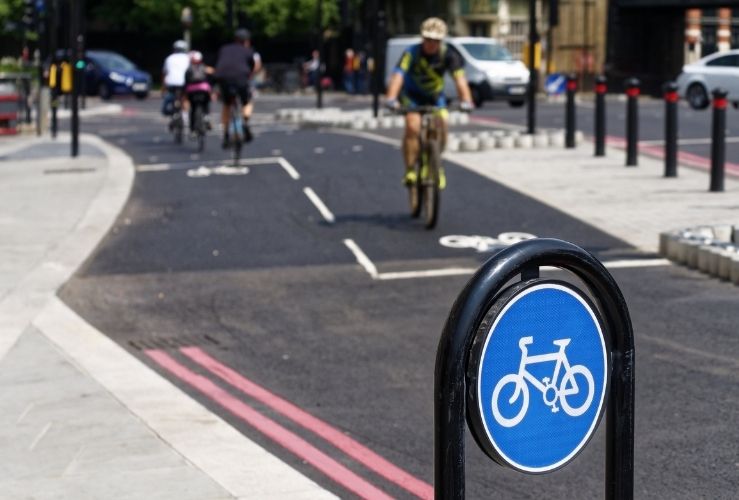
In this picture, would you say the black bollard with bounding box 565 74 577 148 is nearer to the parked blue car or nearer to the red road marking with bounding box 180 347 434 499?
the red road marking with bounding box 180 347 434 499

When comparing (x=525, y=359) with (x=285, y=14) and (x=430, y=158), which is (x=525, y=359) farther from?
(x=285, y=14)

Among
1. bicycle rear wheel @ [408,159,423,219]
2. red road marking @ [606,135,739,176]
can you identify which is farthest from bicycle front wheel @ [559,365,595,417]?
red road marking @ [606,135,739,176]

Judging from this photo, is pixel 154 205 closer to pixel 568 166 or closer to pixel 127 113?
pixel 568 166

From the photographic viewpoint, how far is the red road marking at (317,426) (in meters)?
5.81

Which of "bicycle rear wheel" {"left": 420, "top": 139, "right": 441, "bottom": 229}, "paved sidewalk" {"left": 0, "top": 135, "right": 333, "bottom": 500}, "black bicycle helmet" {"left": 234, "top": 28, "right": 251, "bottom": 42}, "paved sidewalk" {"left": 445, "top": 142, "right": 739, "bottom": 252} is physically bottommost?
"paved sidewalk" {"left": 0, "top": 135, "right": 333, "bottom": 500}

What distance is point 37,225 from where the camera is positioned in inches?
534

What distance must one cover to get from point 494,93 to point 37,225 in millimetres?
26237

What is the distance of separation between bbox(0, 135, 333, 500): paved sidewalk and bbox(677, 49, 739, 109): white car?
1058 inches

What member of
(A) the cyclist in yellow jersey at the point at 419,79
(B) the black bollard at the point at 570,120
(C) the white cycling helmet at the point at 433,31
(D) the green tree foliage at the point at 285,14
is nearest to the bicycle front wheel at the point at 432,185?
(A) the cyclist in yellow jersey at the point at 419,79

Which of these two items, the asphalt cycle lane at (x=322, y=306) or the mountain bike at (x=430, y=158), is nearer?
the asphalt cycle lane at (x=322, y=306)

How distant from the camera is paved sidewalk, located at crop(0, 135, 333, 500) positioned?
5.62 metres

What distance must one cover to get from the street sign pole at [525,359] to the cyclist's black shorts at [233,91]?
625 inches

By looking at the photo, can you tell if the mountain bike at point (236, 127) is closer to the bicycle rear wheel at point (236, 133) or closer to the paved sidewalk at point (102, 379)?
the bicycle rear wheel at point (236, 133)

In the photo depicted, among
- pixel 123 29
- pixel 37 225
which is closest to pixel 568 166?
pixel 37 225
